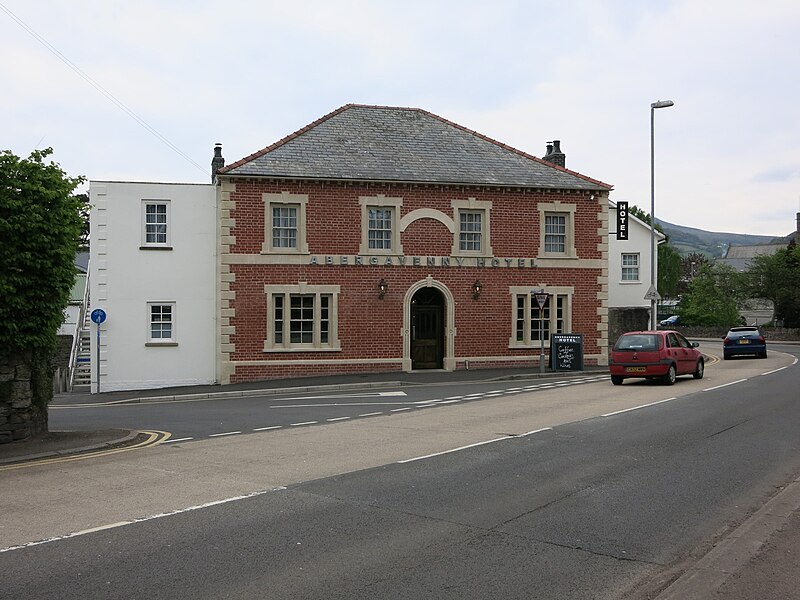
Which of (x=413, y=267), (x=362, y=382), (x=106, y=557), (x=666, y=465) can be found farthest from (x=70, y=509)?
(x=413, y=267)

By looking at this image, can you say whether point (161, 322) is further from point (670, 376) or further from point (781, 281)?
point (781, 281)

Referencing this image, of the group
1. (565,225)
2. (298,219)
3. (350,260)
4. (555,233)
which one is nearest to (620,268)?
(565,225)

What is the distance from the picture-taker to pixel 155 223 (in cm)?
2714

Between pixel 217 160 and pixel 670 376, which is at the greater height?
pixel 217 160

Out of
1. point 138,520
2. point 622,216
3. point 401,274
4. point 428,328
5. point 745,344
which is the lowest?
point 138,520

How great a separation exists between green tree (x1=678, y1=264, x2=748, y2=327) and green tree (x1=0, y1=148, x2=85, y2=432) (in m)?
66.2

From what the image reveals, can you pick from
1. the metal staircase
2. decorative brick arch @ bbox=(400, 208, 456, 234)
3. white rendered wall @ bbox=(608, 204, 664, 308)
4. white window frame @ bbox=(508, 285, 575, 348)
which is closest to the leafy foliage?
the metal staircase

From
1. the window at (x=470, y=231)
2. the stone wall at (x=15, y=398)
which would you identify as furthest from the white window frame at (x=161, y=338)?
the stone wall at (x=15, y=398)

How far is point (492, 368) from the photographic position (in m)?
29.8

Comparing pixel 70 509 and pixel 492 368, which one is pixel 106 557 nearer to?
pixel 70 509

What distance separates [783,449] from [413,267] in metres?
18.5

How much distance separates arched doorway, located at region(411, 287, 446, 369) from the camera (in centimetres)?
2966

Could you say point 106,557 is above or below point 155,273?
below

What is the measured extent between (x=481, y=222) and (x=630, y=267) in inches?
958
